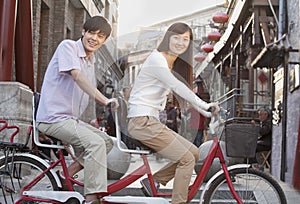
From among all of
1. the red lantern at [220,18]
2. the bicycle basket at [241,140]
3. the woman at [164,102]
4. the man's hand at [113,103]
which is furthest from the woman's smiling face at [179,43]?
the red lantern at [220,18]

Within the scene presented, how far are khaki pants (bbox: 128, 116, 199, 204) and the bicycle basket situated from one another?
0.28m

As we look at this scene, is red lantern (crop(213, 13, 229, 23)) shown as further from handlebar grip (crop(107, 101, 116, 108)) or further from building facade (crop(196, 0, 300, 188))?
handlebar grip (crop(107, 101, 116, 108))

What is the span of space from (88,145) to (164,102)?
639 millimetres

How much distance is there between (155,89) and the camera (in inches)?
157

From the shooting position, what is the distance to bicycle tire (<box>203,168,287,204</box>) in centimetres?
427

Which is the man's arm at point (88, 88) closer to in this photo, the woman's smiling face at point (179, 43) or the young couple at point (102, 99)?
the young couple at point (102, 99)

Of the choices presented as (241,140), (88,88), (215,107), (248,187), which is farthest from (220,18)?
(88,88)

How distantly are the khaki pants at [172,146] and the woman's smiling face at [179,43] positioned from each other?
519mm

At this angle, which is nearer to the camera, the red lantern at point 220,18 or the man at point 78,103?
the man at point 78,103

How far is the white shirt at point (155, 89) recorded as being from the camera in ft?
12.7

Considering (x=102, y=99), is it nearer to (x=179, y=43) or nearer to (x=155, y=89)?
(x=155, y=89)

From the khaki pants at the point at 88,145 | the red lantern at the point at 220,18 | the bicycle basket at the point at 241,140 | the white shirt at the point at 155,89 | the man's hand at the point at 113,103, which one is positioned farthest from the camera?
the red lantern at the point at 220,18

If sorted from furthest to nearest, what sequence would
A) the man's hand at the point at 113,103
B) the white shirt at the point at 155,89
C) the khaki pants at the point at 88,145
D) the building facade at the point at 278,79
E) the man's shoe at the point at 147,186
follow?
the building facade at the point at 278,79
the man's shoe at the point at 147,186
the khaki pants at the point at 88,145
the white shirt at the point at 155,89
the man's hand at the point at 113,103

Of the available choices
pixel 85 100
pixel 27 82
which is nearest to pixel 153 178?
pixel 85 100
